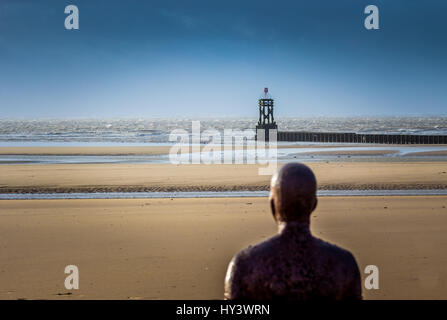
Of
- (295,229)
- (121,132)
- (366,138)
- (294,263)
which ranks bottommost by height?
(366,138)

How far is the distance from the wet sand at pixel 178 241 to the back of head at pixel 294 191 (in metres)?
5.58

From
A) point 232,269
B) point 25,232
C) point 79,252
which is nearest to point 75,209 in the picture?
point 25,232

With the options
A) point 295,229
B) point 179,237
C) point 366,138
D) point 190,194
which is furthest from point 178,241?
point 366,138

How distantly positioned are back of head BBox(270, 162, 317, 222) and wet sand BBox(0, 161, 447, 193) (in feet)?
55.9

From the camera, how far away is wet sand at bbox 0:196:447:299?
7.56m

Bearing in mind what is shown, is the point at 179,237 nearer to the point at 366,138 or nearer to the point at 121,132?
the point at 366,138

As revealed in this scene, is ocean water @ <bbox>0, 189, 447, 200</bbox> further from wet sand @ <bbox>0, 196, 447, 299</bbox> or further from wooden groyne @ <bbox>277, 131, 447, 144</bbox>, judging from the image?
wooden groyne @ <bbox>277, 131, 447, 144</bbox>

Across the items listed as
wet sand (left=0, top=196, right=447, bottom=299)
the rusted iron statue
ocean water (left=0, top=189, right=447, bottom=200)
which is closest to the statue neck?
the rusted iron statue

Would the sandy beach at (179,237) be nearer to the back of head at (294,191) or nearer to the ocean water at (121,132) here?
the back of head at (294,191)

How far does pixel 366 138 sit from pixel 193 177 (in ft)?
109

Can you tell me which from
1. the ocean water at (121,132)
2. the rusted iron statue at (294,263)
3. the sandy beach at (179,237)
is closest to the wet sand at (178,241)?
the sandy beach at (179,237)

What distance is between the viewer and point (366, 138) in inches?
2032
